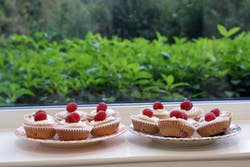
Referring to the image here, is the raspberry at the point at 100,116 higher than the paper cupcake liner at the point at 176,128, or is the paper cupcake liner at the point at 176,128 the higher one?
the raspberry at the point at 100,116

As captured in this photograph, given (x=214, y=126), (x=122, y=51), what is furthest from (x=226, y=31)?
(x=214, y=126)

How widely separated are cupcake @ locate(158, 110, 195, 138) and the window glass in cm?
36

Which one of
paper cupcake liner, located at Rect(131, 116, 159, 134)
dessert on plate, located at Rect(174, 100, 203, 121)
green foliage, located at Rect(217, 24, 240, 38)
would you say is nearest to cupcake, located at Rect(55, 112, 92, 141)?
paper cupcake liner, located at Rect(131, 116, 159, 134)

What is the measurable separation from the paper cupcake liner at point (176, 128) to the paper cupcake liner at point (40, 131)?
31 cm

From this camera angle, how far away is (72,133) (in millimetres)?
1125

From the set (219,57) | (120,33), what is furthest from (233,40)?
(120,33)

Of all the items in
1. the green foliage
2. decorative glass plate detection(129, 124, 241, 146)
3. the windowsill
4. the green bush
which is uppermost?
the green foliage

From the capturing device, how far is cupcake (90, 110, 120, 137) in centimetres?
117

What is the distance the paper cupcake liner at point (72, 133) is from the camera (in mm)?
1124

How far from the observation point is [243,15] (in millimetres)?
1516

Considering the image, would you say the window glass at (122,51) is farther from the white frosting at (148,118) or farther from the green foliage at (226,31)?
the white frosting at (148,118)

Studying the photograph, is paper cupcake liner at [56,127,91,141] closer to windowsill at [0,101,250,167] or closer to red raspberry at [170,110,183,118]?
windowsill at [0,101,250,167]

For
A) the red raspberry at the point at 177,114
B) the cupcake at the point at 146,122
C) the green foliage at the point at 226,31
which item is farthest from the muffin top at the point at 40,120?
the green foliage at the point at 226,31

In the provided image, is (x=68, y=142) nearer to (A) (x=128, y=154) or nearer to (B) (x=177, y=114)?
(A) (x=128, y=154)
